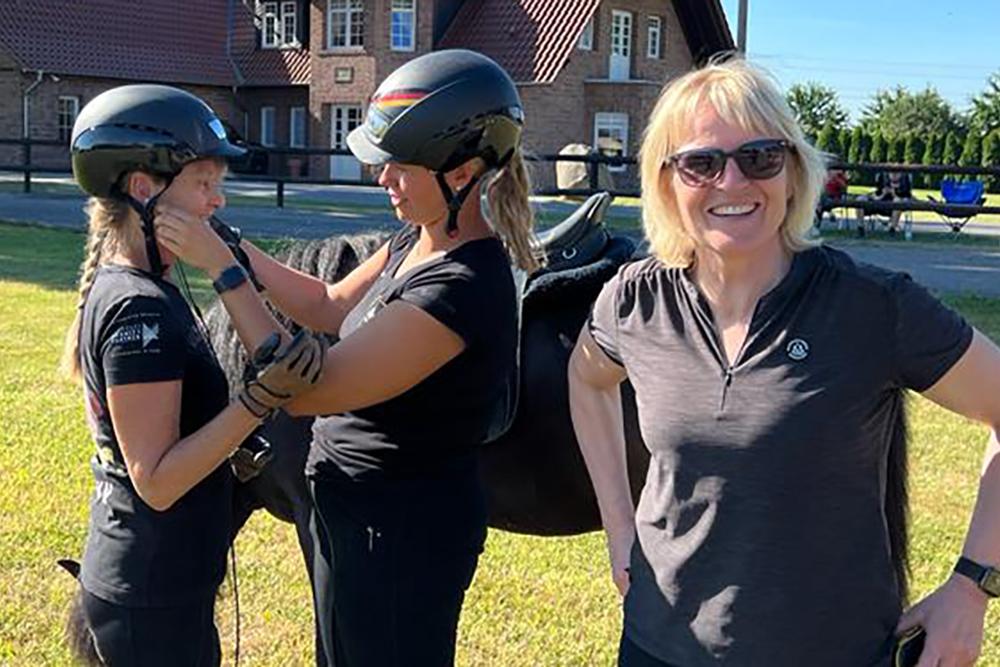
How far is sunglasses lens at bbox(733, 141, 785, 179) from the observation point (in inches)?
77.8

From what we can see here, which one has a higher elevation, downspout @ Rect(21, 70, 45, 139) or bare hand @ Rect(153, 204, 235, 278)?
downspout @ Rect(21, 70, 45, 139)

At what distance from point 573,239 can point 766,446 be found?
1.70 m

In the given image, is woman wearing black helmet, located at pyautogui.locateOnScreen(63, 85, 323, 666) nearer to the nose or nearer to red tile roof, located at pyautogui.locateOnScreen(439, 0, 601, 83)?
the nose

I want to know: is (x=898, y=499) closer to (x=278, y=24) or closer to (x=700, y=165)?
(x=700, y=165)

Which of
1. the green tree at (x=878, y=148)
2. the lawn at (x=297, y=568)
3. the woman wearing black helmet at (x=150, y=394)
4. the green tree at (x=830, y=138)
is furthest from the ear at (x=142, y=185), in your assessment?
the green tree at (x=878, y=148)

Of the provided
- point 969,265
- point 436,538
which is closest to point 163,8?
point 969,265

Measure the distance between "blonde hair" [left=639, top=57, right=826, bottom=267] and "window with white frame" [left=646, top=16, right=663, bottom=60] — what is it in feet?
107

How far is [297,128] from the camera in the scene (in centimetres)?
3441

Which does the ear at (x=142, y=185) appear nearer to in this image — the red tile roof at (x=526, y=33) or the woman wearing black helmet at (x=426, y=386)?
the woman wearing black helmet at (x=426, y=386)

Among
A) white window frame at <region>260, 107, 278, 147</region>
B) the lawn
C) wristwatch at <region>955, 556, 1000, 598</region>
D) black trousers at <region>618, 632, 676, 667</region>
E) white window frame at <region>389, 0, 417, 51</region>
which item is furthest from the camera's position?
white window frame at <region>260, 107, 278, 147</region>

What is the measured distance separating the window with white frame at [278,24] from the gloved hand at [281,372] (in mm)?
33894

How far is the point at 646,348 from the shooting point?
2096 millimetres

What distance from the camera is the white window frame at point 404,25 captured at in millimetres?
31750

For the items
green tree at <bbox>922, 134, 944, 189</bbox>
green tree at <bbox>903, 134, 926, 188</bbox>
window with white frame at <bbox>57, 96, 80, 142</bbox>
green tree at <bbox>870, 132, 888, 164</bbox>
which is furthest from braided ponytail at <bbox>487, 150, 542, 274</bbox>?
green tree at <bbox>903, 134, 926, 188</bbox>
